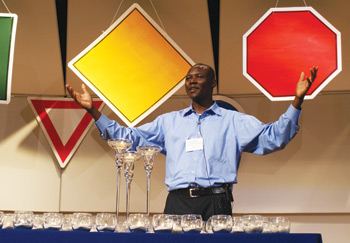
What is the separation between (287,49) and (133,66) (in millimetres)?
1128

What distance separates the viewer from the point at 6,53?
11.7 ft

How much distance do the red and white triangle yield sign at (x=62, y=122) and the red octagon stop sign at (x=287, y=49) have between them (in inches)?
75.4

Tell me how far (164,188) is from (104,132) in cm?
167

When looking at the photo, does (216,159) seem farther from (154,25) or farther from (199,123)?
(154,25)

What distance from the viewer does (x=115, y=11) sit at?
A: 14.8 feet

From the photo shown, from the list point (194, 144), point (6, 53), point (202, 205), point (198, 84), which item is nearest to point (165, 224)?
point (202, 205)

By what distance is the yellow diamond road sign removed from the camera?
3.65 m

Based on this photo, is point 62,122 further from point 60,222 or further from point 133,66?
point 60,222

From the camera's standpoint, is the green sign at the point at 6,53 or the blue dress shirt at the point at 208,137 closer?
the blue dress shirt at the point at 208,137

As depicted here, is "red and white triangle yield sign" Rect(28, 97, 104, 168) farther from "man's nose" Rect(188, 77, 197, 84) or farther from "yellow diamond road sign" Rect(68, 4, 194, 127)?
"man's nose" Rect(188, 77, 197, 84)

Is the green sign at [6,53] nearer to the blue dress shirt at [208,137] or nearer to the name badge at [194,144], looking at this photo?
the blue dress shirt at [208,137]

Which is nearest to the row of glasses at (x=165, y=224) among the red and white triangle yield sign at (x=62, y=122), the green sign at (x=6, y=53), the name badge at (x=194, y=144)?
the name badge at (x=194, y=144)

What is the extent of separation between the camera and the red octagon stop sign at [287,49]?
139 inches

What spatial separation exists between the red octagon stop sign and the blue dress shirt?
380 millimetres
